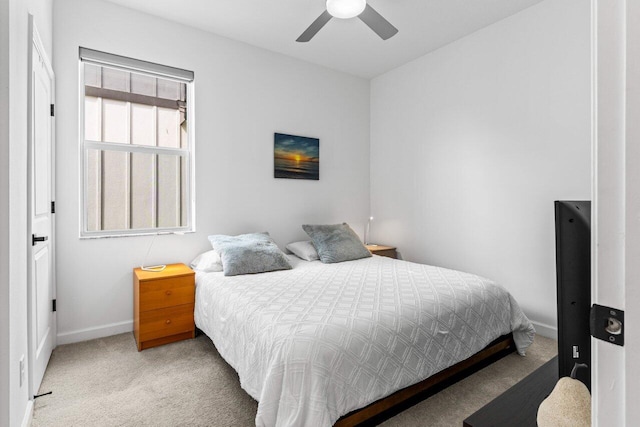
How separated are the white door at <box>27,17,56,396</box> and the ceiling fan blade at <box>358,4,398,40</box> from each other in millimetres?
2005

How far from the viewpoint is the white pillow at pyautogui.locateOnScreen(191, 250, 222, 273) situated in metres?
2.89

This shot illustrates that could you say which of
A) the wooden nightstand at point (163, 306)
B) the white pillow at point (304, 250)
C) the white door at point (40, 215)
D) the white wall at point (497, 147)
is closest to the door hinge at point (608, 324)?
the white door at point (40, 215)

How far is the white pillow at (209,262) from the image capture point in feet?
9.50

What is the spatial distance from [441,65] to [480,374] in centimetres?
307

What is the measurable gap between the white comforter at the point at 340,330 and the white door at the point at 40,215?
99cm

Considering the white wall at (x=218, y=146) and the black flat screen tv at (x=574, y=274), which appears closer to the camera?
the black flat screen tv at (x=574, y=274)

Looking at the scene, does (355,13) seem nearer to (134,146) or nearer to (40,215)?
(134,146)

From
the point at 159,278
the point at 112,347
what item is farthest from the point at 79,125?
the point at 112,347

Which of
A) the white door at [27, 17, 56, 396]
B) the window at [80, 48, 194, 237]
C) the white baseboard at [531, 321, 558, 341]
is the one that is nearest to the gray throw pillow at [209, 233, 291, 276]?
the window at [80, 48, 194, 237]

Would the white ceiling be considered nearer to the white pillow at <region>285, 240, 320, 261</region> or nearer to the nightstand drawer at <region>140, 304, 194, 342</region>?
the white pillow at <region>285, 240, 320, 261</region>

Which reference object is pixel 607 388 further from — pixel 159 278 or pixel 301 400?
pixel 159 278
